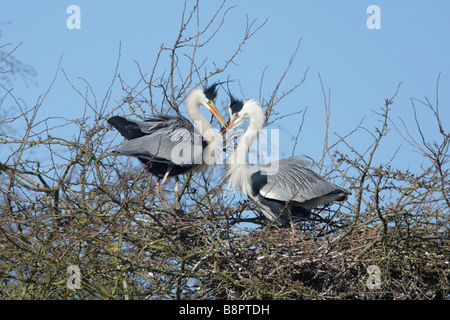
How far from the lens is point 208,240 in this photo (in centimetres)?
571

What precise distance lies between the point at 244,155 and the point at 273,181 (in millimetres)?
476

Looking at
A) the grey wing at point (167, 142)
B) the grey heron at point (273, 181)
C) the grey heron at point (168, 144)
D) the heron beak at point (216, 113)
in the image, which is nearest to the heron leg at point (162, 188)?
the grey heron at point (168, 144)

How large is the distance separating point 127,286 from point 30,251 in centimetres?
85

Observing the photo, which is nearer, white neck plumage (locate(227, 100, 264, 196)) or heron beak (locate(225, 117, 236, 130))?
white neck plumage (locate(227, 100, 264, 196))

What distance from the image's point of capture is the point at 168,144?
7184 mm

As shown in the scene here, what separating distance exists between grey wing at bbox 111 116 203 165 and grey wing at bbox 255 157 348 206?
85 cm

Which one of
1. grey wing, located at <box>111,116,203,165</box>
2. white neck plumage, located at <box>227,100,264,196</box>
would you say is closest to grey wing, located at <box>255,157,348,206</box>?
white neck plumage, located at <box>227,100,264,196</box>

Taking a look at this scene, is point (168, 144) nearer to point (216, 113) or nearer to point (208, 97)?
point (216, 113)

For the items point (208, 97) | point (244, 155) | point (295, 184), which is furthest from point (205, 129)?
point (295, 184)

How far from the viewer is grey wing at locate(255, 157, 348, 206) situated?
688 centimetres

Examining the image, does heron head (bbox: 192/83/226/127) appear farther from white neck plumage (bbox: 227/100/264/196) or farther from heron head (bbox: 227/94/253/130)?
white neck plumage (bbox: 227/100/264/196)

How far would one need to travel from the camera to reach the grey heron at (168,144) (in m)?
6.92

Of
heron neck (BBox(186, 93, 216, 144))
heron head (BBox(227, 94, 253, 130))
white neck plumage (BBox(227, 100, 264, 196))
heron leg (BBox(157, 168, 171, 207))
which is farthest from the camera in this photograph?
heron neck (BBox(186, 93, 216, 144))
